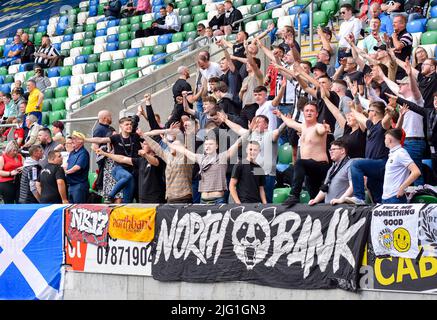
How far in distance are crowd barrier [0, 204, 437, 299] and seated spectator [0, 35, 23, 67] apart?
492 inches

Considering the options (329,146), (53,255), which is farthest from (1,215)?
(329,146)

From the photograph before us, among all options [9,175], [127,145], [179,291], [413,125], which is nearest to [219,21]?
[9,175]

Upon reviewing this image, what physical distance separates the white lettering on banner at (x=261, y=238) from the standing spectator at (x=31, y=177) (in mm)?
3989

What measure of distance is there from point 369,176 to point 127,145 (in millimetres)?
4797

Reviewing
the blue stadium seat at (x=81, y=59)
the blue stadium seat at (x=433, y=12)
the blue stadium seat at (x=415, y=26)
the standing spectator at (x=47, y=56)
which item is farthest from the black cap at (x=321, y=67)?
the standing spectator at (x=47, y=56)

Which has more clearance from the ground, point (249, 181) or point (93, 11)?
point (249, 181)

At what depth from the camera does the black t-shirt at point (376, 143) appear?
1110cm

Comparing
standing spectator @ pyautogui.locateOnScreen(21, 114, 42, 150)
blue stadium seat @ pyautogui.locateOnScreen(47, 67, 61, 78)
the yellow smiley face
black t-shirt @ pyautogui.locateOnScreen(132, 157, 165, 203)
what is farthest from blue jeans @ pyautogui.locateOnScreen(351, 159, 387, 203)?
blue stadium seat @ pyautogui.locateOnScreen(47, 67, 61, 78)

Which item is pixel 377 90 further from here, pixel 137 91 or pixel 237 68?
pixel 137 91

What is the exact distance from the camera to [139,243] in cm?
1243

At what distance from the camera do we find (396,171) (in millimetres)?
10414

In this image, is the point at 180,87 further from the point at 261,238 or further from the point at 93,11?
the point at 93,11

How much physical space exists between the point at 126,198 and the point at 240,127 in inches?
90.3

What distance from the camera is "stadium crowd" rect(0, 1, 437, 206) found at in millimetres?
11141
